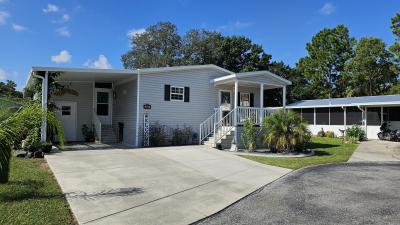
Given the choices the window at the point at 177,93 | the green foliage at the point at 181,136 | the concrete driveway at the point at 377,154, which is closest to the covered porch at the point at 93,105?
the window at the point at 177,93

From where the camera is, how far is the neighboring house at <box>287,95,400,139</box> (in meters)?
21.9

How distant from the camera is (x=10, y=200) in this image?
5930 millimetres

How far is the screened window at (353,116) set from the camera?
23.8m

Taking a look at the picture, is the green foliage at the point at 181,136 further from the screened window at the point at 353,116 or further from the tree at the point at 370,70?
the tree at the point at 370,70

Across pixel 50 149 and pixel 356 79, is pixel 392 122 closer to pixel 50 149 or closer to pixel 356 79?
pixel 356 79

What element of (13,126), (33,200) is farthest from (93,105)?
(33,200)

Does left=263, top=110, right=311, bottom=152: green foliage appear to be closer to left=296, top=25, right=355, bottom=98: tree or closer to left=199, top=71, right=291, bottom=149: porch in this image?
left=199, top=71, right=291, bottom=149: porch

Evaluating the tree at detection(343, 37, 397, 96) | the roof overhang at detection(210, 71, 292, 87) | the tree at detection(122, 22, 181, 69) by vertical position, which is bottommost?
the roof overhang at detection(210, 71, 292, 87)

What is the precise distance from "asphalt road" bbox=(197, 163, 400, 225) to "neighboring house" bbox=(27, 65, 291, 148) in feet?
22.6

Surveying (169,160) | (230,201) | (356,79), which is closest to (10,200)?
(230,201)

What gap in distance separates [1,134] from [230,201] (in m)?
4.51

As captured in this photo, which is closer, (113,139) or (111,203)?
(111,203)

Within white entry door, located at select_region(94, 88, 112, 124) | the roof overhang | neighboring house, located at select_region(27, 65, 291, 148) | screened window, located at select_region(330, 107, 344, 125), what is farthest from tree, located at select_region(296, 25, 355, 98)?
white entry door, located at select_region(94, 88, 112, 124)

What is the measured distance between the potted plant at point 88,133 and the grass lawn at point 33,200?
28.6ft
